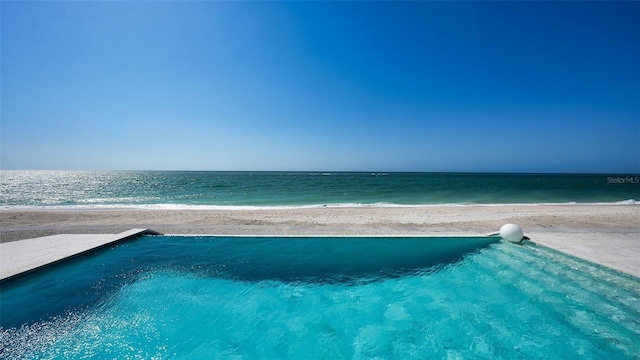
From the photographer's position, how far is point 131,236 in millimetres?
10094

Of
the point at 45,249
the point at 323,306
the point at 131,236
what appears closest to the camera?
the point at 323,306

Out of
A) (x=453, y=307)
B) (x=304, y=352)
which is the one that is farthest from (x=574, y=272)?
(x=304, y=352)

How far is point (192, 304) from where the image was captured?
6.10 meters

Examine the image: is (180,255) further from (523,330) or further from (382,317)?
(523,330)

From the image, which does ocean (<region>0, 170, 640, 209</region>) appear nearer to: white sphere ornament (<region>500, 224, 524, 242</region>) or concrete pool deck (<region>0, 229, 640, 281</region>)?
concrete pool deck (<region>0, 229, 640, 281</region>)

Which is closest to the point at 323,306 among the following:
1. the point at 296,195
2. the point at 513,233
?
the point at 513,233

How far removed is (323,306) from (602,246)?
9550 mm

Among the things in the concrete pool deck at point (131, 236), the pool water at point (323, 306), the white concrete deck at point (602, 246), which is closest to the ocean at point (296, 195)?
the concrete pool deck at point (131, 236)

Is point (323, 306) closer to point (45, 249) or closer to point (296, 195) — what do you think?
point (45, 249)

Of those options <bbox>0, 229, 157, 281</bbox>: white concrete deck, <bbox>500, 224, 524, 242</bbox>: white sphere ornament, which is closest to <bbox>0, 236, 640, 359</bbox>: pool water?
<bbox>0, 229, 157, 281</bbox>: white concrete deck

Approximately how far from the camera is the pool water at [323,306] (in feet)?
15.4

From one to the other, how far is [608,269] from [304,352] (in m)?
8.21

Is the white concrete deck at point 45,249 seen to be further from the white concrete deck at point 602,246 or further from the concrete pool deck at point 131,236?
the white concrete deck at point 602,246

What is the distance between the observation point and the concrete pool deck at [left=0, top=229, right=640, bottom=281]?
22.4ft
